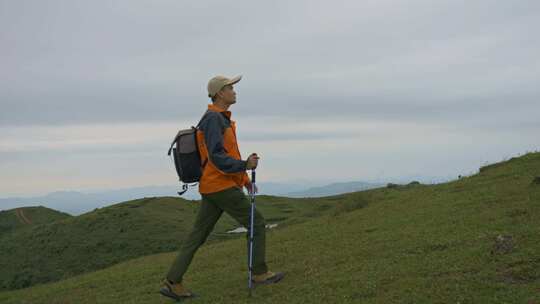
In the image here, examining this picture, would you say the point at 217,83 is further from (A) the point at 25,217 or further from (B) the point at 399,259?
(A) the point at 25,217

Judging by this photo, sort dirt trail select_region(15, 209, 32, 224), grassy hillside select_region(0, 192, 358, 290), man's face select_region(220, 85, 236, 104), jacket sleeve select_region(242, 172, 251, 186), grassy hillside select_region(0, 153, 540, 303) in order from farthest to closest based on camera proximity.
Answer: dirt trail select_region(15, 209, 32, 224) < grassy hillside select_region(0, 192, 358, 290) < jacket sleeve select_region(242, 172, 251, 186) < man's face select_region(220, 85, 236, 104) < grassy hillside select_region(0, 153, 540, 303)

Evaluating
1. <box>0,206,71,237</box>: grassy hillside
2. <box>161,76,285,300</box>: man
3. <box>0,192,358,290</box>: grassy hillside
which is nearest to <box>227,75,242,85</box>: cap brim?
<box>161,76,285,300</box>: man

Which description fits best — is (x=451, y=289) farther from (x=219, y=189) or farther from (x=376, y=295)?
(x=219, y=189)

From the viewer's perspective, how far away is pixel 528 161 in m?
21.5

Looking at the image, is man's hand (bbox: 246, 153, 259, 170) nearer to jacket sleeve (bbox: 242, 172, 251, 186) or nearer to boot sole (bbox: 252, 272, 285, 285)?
jacket sleeve (bbox: 242, 172, 251, 186)

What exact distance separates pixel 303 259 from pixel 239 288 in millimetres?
2745

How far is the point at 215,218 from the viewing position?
1002 cm

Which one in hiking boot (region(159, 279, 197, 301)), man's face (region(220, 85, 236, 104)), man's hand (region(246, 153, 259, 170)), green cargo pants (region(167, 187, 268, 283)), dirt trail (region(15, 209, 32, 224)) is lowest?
hiking boot (region(159, 279, 197, 301))

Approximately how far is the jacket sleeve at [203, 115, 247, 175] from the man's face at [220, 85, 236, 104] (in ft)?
1.62

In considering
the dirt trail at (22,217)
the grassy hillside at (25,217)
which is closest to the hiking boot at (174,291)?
the grassy hillside at (25,217)

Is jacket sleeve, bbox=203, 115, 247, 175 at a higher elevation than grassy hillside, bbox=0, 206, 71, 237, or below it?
higher

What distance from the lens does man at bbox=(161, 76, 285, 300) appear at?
9.21 metres

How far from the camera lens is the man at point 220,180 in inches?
363

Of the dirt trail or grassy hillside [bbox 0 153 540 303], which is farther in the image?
the dirt trail
